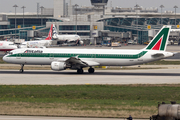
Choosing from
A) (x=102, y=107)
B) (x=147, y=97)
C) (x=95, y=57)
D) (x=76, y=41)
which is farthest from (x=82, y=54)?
(x=76, y=41)

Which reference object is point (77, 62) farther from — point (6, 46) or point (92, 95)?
point (6, 46)

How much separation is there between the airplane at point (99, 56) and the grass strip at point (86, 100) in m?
14.8

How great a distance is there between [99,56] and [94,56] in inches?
30.0

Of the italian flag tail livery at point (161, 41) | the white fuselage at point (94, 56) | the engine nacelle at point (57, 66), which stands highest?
the italian flag tail livery at point (161, 41)

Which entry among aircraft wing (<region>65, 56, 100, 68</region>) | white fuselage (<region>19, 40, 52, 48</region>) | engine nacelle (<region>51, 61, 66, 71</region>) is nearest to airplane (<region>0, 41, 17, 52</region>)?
white fuselage (<region>19, 40, 52, 48</region>)

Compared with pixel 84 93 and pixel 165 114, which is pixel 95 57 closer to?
pixel 84 93

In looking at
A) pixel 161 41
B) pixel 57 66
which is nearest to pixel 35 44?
pixel 57 66

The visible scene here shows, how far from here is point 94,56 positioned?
48312mm

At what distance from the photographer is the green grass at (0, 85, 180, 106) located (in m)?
26.0

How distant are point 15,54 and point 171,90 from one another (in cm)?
2719

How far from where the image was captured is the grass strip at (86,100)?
21.2 metres

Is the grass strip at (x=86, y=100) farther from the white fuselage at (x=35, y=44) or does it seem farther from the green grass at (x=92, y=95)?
the white fuselage at (x=35, y=44)

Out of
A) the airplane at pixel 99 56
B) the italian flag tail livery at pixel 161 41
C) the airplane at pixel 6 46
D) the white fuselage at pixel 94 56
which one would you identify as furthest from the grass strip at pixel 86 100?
the airplane at pixel 6 46

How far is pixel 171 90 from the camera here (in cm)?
3150
